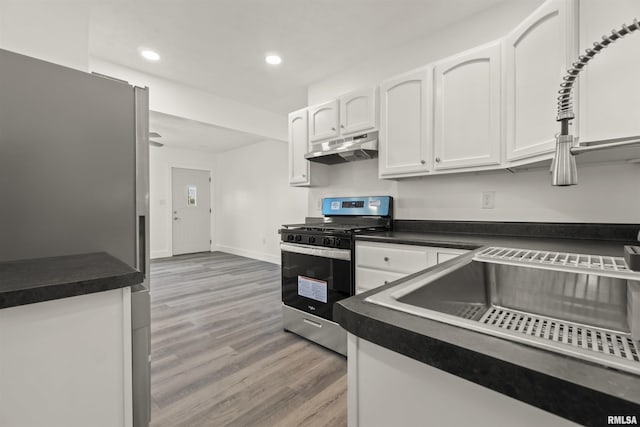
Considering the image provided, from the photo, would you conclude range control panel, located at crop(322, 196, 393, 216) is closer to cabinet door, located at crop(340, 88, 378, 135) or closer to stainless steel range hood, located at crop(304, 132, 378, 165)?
stainless steel range hood, located at crop(304, 132, 378, 165)

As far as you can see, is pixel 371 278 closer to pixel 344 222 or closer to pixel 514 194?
pixel 344 222

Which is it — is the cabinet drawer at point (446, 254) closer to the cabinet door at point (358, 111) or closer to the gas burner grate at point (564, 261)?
the gas burner grate at point (564, 261)

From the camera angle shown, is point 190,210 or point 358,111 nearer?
point 358,111

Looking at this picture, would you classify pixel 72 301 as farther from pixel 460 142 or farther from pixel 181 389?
pixel 460 142

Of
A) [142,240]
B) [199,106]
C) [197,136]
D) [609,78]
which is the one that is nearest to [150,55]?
[199,106]

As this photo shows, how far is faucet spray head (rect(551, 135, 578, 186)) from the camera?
2.90ft

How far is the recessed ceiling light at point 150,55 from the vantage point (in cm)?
264

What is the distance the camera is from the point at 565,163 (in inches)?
35.0

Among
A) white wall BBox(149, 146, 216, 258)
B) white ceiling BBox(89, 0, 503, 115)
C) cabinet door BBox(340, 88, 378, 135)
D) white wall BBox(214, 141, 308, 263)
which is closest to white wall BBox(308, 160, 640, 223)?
cabinet door BBox(340, 88, 378, 135)

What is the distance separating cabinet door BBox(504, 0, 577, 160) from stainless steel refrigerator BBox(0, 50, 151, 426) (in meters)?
2.01

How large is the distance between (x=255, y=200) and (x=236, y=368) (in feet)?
13.6

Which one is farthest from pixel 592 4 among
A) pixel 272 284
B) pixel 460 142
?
pixel 272 284

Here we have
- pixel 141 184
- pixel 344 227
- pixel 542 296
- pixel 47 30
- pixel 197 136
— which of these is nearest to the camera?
pixel 542 296

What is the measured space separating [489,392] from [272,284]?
3713mm
